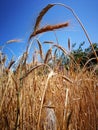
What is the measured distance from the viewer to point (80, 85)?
1.44 m

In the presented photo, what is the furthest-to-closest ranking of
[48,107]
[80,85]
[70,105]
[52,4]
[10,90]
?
1. [10,90]
2. [80,85]
3. [70,105]
4. [52,4]
5. [48,107]

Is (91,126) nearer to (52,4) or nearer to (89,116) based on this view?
(89,116)

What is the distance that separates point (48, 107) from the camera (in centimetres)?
96

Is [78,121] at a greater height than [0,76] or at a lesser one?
lesser

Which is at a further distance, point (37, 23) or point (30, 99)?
point (30, 99)

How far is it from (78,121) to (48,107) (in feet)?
1.66

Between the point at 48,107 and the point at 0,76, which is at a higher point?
the point at 0,76

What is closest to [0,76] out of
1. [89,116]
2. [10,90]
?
[10,90]

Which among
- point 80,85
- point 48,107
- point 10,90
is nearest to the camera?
point 48,107

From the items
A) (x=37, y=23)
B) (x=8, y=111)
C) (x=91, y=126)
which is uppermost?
(x=37, y=23)

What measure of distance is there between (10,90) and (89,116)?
626mm

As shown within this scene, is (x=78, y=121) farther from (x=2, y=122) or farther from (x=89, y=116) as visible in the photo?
(x=2, y=122)

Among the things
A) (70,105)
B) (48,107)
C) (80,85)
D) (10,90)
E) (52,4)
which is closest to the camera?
(48,107)

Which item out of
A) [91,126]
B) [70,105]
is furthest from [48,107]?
[91,126]
